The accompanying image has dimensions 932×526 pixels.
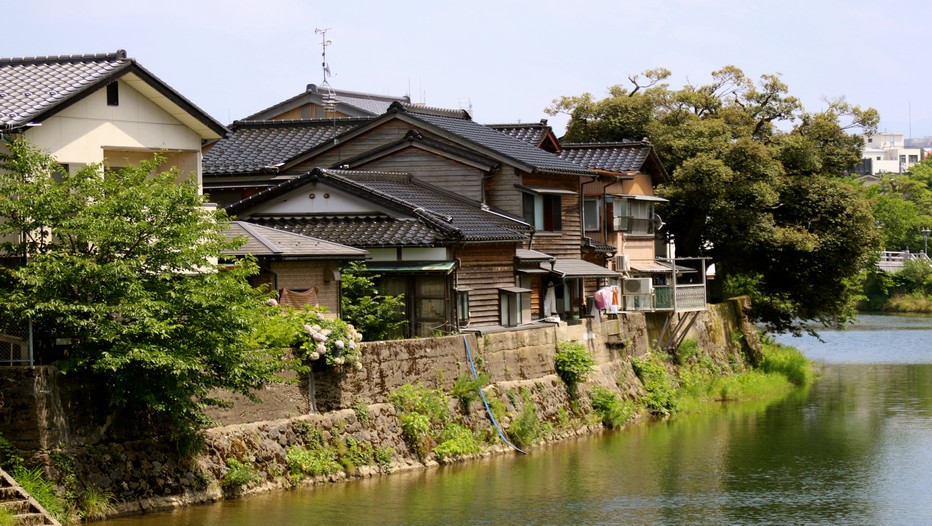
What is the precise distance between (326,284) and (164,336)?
9175 mm

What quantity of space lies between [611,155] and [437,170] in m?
10.2

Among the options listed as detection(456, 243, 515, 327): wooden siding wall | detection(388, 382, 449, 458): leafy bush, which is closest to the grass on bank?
detection(456, 243, 515, 327): wooden siding wall

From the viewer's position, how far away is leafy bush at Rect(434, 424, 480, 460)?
2931 cm

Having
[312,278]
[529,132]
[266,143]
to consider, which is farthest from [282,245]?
[529,132]

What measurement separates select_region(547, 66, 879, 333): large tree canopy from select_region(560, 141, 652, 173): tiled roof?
2.63m

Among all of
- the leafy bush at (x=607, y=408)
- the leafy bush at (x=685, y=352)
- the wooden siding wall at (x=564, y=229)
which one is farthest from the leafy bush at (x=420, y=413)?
the leafy bush at (x=685, y=352)

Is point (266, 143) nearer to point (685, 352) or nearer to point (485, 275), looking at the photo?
point (485, 275)

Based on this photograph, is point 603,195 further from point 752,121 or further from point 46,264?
point 46,264

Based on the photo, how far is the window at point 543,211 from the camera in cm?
3903

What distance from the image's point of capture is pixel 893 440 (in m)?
34.6

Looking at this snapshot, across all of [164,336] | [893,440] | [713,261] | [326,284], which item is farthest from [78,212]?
[713,261]

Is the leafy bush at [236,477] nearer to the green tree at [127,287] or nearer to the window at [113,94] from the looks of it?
the green tree at [127,287]

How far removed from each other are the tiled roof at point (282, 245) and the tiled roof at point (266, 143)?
30.8 ft

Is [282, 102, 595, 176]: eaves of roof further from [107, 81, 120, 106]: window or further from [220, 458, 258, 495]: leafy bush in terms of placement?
[220, 458, 258, 495]: leafy bush
